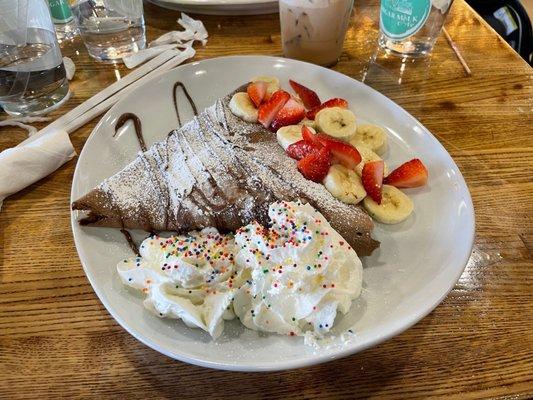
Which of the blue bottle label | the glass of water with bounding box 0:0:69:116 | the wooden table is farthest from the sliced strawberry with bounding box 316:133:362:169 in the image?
the glass of water with bounding box 0:0:69:116

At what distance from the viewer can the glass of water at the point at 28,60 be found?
148 cm

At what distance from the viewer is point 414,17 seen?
1754mm

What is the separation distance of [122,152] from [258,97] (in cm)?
46

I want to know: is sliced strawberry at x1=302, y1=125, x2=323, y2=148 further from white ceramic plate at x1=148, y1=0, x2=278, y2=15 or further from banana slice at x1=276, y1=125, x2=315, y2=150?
white ceramic plate at x1=148, y1=0, x2=278, y2=15

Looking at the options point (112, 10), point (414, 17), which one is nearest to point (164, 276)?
point (112, 10)

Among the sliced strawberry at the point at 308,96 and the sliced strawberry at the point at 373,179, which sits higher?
the sliced strawberry at the point at 308,96

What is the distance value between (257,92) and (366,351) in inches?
34.0

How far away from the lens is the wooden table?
998 millimetres

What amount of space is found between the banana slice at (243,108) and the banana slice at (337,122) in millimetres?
201

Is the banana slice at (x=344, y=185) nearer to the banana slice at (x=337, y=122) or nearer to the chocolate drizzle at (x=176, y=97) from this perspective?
the banana slice at (x=337, y=122)

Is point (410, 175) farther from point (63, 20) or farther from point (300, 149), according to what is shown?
point (63, 20)

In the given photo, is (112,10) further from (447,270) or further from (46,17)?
(447,270)

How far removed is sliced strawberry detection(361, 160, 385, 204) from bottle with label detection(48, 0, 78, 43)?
1376mm

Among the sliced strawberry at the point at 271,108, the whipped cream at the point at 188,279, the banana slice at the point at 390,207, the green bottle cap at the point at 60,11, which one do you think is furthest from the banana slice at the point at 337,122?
the green bottle cap at the point at 60,11
